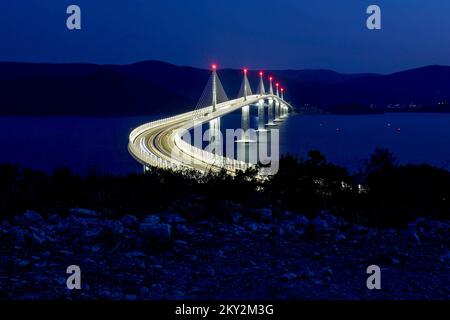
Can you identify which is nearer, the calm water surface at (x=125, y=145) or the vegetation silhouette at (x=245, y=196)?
the vegetation silhouette at (x=245, y=196)

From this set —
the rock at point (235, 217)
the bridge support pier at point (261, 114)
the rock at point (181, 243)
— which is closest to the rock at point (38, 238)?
the rock at point (181, 243)

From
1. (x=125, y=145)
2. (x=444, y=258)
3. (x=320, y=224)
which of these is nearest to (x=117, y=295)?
(x=320, y=224)

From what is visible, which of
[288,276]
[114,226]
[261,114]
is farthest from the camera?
[261,114]

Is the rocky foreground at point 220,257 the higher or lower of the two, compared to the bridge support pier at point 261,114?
lower

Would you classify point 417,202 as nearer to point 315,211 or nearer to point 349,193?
point 349,193

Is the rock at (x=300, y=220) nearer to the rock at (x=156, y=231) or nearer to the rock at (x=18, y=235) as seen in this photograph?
the rock at (x=156, y=231)

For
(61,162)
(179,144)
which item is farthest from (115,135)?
(179,144)

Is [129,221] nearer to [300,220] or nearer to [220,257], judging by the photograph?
[220,257]
